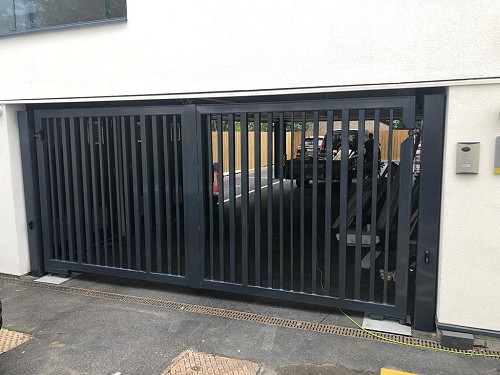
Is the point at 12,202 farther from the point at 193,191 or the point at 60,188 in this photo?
the point at 193,191

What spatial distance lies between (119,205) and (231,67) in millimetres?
2439

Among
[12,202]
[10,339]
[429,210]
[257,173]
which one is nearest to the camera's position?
[429,210]

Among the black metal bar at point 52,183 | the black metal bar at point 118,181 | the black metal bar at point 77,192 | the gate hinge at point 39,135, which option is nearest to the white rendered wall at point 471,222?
the black metal bar at point 118,181

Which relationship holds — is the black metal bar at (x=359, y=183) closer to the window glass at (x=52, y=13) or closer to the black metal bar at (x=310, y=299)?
the black metal bar at (x=310, y=299)

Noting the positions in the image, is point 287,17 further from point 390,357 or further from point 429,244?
point 390,357

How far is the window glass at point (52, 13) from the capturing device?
16.4 ft

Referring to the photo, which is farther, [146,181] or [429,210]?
[146,181]

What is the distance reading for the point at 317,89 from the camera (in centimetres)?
419

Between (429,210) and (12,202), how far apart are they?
529 centimetres

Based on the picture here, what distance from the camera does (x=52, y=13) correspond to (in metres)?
5.31

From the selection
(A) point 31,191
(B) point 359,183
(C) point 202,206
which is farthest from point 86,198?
(B) point 359,183

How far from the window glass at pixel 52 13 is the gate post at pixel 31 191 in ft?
3.89

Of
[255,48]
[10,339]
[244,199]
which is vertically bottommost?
[10,339]

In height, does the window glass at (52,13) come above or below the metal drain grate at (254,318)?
above
